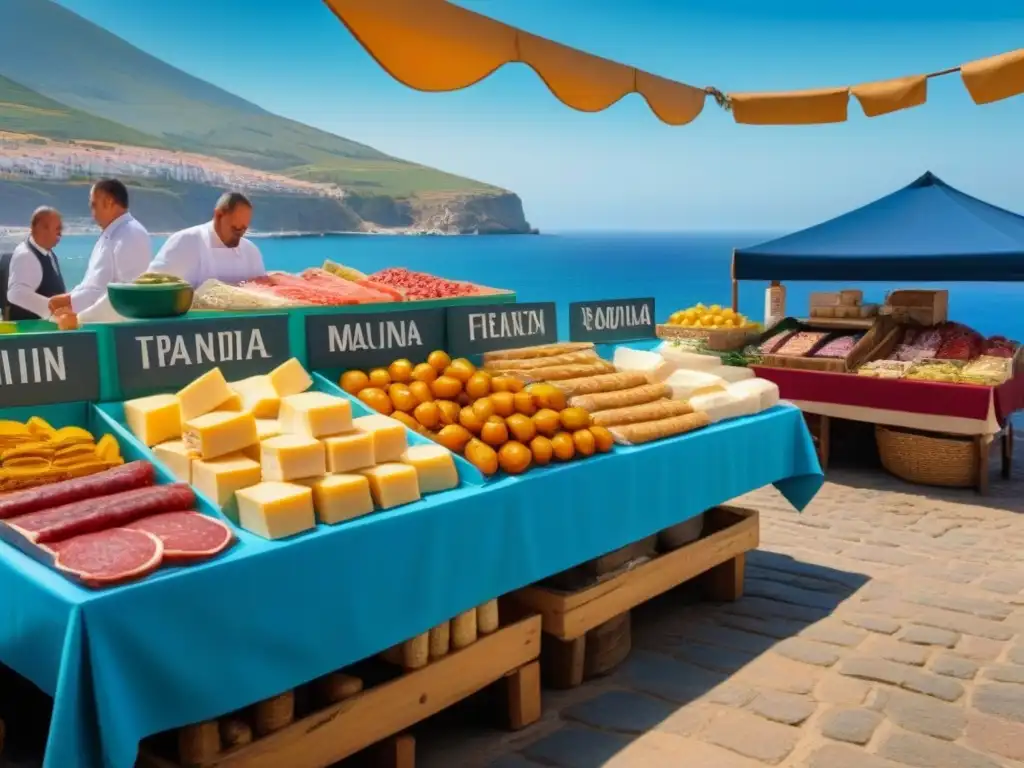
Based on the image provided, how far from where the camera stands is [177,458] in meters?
2.57

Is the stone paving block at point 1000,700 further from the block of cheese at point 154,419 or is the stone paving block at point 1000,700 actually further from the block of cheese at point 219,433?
the block of cheese at point 154,419

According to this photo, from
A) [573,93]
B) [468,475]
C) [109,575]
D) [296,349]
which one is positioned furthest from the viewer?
[573,93]

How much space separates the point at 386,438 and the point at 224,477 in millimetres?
567

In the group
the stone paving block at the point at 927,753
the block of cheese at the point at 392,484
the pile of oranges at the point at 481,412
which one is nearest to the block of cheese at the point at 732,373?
the pile of oranges at the point at 481,412

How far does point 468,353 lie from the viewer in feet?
13.1

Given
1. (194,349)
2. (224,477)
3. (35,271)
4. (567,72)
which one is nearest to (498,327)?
(194,349)

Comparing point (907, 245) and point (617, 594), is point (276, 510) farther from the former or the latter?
point (907, 245)

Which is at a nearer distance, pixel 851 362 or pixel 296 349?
pixel 296 349

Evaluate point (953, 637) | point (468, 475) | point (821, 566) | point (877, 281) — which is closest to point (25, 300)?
point (468, 475)

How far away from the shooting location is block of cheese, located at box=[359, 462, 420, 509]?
2602mm

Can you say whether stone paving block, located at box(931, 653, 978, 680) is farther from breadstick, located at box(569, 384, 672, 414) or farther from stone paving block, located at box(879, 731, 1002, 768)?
breadstick, located at box(569, 384, 672, 414)

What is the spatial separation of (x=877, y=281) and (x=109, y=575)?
7461mm

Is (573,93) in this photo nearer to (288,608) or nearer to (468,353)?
(468,353)

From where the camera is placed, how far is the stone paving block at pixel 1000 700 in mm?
3227
